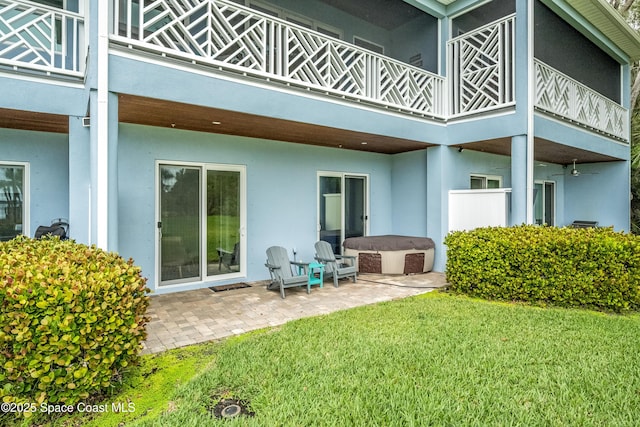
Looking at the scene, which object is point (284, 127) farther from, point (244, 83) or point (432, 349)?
point (432, 349)

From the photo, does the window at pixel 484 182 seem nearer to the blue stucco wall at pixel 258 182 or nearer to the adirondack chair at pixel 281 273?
the blue stucco wall at pixel 258 182

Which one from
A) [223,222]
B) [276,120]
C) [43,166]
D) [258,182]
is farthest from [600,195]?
[43,166]

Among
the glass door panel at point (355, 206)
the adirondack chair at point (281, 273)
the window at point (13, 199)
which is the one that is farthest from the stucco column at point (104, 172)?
the glass door panel at point (355, 206)

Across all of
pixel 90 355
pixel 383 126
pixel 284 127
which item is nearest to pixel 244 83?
pixel 284 127

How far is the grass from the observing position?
286 centimetres

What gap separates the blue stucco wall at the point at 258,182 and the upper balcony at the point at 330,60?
5.26 feet

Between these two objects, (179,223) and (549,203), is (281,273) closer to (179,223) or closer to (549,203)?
(179,223)

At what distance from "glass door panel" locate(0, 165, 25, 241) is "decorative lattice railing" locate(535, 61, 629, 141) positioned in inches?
392

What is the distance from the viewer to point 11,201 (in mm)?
6332

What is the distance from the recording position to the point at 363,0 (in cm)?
952

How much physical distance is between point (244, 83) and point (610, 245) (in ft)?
20.8

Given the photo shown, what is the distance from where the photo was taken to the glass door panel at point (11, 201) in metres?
6.26

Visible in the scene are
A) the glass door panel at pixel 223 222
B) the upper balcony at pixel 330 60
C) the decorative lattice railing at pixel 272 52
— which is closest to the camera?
the decorative lattice railing at pixel 272 52

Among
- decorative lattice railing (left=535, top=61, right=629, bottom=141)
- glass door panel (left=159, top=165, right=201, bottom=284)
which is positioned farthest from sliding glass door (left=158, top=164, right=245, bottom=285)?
decorative lattice railing (left=535, top=61, right=629, bottom=141)
